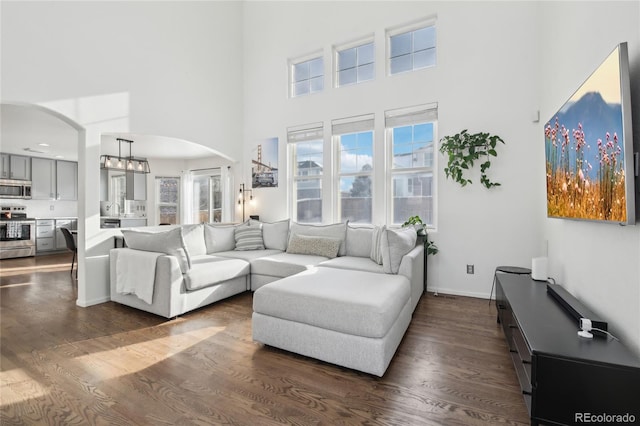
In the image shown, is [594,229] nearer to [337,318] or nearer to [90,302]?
[337,318]

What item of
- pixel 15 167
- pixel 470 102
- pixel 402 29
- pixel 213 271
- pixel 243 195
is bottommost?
pixel 213 271

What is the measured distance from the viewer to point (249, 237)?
175 inches

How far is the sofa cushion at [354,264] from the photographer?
3.12 meters

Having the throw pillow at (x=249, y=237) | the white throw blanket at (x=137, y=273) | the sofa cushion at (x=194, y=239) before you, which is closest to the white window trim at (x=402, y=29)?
the throw pillow at (x=249, y=237)

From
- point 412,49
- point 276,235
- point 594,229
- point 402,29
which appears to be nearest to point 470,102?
point 412,49

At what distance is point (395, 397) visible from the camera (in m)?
1.71

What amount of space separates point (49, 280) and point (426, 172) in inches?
231

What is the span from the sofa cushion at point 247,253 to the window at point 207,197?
8.50ft

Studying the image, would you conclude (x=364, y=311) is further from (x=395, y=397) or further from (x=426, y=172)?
(x=426, y=172)

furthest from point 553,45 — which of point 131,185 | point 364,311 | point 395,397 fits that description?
point 131,185

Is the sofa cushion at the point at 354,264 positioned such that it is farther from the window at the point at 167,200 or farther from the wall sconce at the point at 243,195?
the window at the point at 167,200

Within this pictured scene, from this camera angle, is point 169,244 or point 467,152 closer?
point 169,244

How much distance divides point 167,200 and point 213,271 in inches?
200

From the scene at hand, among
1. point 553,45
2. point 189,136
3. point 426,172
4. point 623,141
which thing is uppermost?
point 553,45
